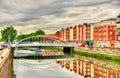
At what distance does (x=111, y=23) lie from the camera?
91.7m

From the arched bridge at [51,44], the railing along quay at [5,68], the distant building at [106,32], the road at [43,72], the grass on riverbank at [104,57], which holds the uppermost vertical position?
the distant building at [106,32]

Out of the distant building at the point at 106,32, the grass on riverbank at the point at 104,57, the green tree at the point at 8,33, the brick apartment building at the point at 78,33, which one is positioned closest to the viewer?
the grass on riverbank at the point at 104,57

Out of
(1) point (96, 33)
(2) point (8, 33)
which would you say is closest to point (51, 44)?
(1) point (96, 33)

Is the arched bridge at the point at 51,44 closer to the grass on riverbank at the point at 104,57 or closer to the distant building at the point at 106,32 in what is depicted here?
the grass on riverbank at the point at 104,57

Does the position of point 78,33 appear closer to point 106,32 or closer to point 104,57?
point 106,32

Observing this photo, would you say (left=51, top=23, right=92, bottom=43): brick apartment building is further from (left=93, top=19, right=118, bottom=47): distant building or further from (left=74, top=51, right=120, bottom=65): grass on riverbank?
(left=74, top=51, right=120, bottom=65): grass on riverbank

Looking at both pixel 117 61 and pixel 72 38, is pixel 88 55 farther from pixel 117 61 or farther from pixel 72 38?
pixel 72 38

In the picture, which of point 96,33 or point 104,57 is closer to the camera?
point 104,57

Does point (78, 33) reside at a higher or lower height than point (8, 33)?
lower

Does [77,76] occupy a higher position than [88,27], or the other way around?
[88,27]

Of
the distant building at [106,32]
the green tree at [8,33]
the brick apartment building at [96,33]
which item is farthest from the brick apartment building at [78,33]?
the green tree at [8,33]

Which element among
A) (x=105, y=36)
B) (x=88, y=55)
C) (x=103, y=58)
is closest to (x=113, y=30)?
(x=105, y=36)

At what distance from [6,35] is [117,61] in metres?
102

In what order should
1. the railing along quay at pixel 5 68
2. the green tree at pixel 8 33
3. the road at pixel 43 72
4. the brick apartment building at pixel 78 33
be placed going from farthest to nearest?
1. the green tree at pixel 8 33
2. the brick apartment building at pixel 78 33
3. the road at pixel 43 72
4. the railing along quay at pixel 5 68
